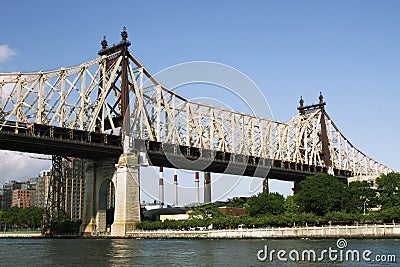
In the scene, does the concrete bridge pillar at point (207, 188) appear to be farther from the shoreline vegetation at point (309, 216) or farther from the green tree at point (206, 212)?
the shoreline vegetation at point (309, 216)

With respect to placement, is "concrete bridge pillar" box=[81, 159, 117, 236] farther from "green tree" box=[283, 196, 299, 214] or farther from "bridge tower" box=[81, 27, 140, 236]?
"green tree" box=[283, 196, 299, 214]

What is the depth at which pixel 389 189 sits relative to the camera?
104m

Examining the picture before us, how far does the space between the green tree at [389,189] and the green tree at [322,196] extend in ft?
21.8

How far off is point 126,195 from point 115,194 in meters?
3.32

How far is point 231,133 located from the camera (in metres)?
126

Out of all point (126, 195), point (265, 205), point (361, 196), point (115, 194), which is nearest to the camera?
point (126, 195)

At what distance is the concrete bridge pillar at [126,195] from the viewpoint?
90750 mm

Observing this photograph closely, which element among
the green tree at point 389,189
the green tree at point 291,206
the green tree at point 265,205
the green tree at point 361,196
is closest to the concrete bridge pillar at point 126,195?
the green tree at point 265,205

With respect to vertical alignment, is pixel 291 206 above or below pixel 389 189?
below

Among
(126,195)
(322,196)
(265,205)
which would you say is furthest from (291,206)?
(126,195)

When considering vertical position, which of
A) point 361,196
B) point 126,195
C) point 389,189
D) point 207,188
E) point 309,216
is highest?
point 207,188

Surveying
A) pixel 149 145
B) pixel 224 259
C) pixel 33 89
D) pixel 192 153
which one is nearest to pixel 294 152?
pixel 192 153

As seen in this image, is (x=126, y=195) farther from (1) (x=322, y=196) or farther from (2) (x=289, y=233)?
(1) (x=322, y=196)

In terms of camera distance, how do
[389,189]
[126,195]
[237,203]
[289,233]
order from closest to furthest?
[289,233]
[126,195]
[389,189]
[237,203]
